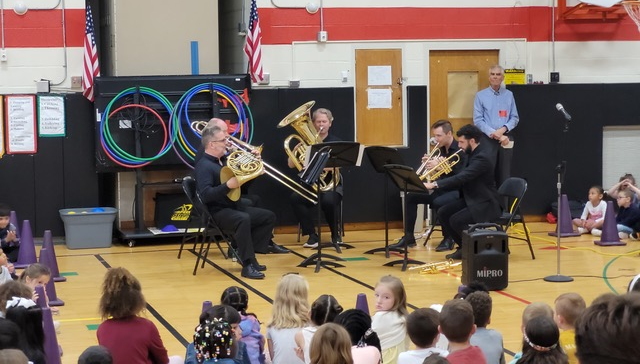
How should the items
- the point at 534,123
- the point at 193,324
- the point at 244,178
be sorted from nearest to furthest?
the point at 193,324, the point at 244,178, the point at 534,123

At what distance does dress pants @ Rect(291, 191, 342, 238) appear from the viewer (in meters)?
12.0

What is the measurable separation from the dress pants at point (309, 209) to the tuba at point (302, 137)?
0.64 ft

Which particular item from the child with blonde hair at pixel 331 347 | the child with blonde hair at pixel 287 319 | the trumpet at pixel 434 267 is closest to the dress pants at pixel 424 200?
the trumpet at pixel 434 267

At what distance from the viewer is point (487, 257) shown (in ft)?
30.7

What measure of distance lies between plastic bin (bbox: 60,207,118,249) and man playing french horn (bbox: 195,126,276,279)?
91.7 inches

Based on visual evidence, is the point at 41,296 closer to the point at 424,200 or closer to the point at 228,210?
the point at 228,210

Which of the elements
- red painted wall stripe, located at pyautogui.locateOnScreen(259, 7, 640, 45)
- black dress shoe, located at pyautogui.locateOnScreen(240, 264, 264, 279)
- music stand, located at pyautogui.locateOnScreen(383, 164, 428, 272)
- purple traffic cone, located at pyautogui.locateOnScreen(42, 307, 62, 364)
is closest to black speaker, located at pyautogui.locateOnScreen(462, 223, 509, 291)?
music stand, located at pyautogui.locateOnScreen(383, 164, 428, 272)

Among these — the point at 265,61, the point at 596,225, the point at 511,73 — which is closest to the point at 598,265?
the point at 596,225

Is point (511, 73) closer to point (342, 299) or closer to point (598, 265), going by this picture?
point (598, 265)

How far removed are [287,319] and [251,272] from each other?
434cm

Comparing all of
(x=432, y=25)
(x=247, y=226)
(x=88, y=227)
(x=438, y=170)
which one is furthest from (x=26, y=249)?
(x=432, y=25)

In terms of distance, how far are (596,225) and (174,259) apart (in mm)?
5431

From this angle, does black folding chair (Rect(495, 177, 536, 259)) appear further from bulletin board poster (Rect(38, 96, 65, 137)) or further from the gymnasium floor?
bulletin board poster (Rect(38, 96, 65, 137))

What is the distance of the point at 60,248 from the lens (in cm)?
1232
